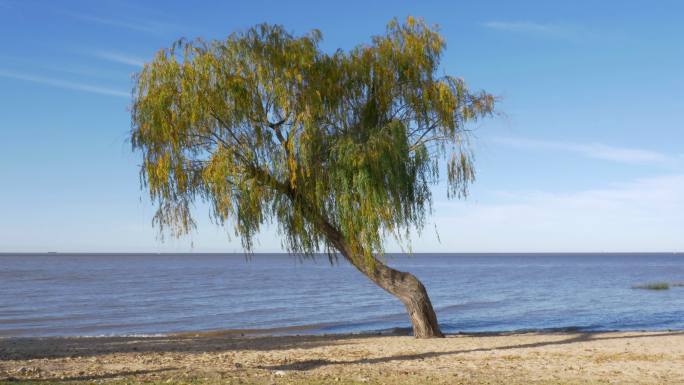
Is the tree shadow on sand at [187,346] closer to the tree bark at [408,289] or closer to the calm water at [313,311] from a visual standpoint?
the tree bark at [408,289]

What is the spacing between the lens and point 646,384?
11.5 m

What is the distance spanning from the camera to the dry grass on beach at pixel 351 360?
11766 millimetres

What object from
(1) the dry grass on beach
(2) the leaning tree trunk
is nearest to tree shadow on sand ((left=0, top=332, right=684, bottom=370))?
(1) the dry grass on beach

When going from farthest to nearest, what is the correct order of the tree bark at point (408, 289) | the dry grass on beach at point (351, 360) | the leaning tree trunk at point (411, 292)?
the leaning tree trunk at point (411, 292)
the tree bark at point (408, 289)
the dry grass on beach at point (351, 360)

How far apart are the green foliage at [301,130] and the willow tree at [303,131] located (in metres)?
0.03

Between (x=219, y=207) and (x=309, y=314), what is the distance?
1810cm

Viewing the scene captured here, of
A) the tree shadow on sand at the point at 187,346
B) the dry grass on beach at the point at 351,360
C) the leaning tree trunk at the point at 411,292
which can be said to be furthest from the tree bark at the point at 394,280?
the tree shadow on sand at the point at 187,346

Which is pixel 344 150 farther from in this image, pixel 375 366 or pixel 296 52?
pixel 375 366

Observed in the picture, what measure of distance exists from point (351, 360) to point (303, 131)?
5.35m

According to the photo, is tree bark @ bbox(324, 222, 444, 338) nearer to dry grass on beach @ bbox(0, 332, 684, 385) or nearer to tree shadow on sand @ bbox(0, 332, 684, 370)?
dry grass on beach @ bbox(0, 332, 684, 385)

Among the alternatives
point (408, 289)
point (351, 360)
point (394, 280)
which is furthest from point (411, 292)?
point (351, 360)

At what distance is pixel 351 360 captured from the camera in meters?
14.5

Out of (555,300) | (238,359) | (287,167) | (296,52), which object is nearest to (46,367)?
(238,359)

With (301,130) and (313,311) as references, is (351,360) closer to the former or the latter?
(301,130)
